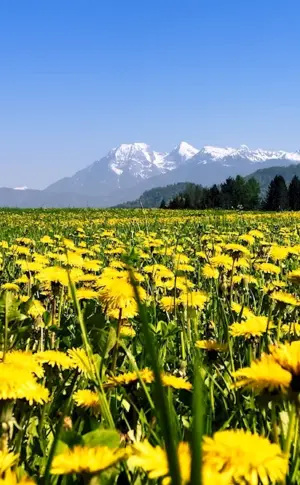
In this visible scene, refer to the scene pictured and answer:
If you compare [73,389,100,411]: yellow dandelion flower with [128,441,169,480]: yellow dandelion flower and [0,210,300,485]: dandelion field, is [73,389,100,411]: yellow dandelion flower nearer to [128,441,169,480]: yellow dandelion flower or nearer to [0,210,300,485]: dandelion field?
[0,210,300,485]: dandelion field

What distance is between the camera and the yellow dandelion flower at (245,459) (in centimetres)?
60

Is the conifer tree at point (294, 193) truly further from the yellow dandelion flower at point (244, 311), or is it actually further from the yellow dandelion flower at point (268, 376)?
the yellow dandelion flower at point (268, 376)

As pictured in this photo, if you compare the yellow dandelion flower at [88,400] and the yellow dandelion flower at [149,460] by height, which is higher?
the yellow dandelion flower at [149,460]

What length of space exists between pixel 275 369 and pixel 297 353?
0.14 feet

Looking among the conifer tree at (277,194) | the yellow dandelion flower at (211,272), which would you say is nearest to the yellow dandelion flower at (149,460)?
the yellow dandelion flower at (211,272)

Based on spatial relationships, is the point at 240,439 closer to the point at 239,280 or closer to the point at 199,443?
the point at 199,443

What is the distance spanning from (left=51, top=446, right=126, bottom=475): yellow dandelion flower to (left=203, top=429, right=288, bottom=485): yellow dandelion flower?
4.9 inches

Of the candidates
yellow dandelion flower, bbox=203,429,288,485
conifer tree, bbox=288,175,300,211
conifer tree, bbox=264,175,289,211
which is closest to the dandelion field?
yellow dandelion flower, bbox=203,429,288,485

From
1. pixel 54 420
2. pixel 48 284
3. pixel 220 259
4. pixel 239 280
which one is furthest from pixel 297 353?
pixel 239 280

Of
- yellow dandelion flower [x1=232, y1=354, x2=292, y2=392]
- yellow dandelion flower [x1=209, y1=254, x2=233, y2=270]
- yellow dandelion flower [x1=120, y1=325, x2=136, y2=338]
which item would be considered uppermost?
yellow dandelion flower [x1=232, y1=354, x2=292, y2=392]

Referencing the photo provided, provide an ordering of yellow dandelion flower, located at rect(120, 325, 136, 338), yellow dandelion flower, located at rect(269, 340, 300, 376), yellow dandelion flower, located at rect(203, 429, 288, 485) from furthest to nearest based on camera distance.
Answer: yellow dandelion flower, located at rect(120, 325, 136, 338) → yellow dandelion flower, located at rect(269, 340, 300, 376) → yellow dandelion flower, located at rect(203, 429, 288, 485)

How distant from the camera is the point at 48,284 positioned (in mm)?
2234

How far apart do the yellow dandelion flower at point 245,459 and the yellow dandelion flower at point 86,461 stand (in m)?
0.12

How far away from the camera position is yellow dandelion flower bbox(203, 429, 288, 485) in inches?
23.8
